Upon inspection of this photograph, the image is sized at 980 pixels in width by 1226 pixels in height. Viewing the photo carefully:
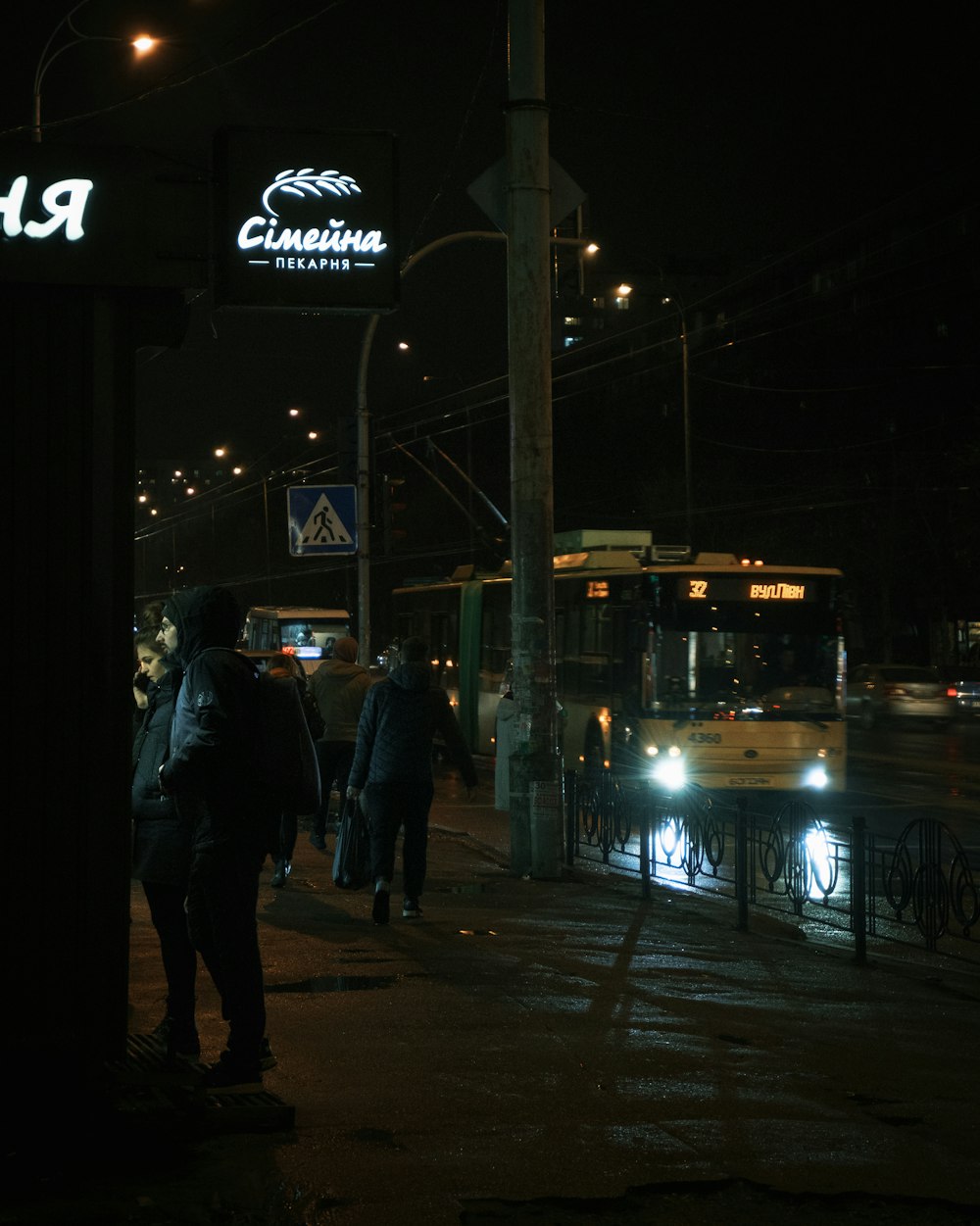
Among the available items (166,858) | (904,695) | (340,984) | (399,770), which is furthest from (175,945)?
(904,695)

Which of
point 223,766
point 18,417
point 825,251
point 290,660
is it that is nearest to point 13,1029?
point 223,766

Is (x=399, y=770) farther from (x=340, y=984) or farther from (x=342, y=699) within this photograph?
(x=342, y=699)

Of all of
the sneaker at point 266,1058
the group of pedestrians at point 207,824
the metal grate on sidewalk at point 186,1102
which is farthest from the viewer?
the sneaker at point 266,1058

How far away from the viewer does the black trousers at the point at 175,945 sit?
6137 millimetres

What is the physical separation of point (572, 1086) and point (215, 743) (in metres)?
1.93

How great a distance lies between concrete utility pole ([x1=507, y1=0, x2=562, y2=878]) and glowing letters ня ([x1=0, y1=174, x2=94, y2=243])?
6937 millimetres

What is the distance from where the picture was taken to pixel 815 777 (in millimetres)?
18078

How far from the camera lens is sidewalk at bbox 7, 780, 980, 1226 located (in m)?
4.69

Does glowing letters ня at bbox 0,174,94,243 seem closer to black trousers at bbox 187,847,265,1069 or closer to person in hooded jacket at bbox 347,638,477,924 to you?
black trousers at bbox 187,847,265,1069

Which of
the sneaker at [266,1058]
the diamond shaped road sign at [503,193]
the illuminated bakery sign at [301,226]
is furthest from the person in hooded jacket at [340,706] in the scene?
the sneaker at [266,1058]

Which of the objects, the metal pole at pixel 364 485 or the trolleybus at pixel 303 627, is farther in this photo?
the trolleybus at pixel 303 627

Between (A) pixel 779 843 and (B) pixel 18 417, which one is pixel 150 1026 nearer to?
(B) pixel 18 417

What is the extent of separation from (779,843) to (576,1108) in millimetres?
5385

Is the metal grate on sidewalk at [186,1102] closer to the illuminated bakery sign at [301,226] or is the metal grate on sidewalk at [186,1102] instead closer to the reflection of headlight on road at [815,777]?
the illuminated bakery sign at [301,226]
